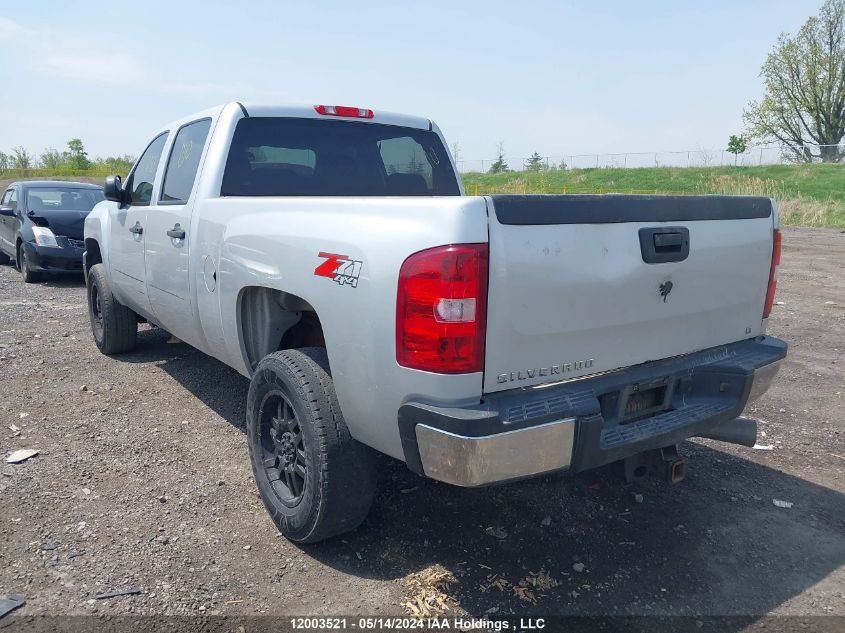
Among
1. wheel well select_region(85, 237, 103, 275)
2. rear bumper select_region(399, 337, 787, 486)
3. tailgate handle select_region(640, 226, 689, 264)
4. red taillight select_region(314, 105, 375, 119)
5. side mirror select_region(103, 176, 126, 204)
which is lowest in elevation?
rear bumper select_region(399, 337, 787, 486)

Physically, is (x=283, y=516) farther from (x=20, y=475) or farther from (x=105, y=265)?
(x=105, y=265)

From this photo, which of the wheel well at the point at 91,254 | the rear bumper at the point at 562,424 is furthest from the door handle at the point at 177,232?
the wheel well at the point at 91,254

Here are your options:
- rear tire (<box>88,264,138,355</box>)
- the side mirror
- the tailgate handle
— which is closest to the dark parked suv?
rear tire (<box>88,264,138,355</box>)

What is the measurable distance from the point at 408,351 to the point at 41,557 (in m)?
1.98

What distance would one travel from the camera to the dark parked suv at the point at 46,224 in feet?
32.2

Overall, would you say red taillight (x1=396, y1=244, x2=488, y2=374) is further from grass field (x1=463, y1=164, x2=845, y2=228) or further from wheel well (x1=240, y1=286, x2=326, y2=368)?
grass field (x1=463, y1=164, x2=845, y2=228)

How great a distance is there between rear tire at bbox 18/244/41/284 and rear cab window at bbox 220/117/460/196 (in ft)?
26.0

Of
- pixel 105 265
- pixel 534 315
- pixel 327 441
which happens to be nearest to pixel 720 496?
pixel 534 315

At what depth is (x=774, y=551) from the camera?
2994mm

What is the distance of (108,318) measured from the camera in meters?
5.68

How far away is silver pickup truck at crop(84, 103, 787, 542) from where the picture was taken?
7.20 ft

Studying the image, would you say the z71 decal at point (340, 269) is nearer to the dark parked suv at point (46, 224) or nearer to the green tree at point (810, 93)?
the dark parked suv at point (46, 224)

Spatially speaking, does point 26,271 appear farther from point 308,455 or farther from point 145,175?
point 308,455

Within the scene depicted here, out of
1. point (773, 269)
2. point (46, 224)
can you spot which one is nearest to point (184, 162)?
point (773, 269)
